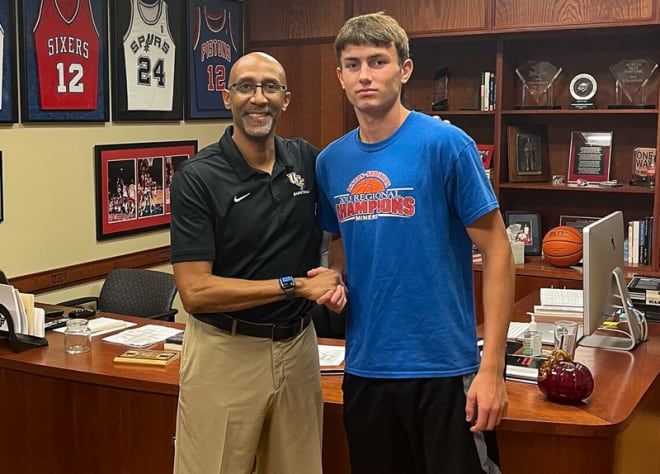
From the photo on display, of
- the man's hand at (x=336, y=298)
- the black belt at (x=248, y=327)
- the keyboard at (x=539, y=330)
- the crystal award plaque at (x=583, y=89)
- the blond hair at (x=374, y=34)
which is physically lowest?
the keyboard at (x=539, y=330)

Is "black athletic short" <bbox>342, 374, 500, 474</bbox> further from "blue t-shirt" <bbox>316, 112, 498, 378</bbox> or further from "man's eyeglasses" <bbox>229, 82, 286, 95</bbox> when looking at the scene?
"man's eyeglasses" <bbox>229, 82, 286, 95</bbox>

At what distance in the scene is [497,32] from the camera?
15.2 feet

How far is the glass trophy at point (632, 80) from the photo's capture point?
461cm

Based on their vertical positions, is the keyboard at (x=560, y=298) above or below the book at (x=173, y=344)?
above

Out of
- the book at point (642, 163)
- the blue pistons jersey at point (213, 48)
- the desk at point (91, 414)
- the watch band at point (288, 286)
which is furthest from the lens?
the blue pistons jersey at point (213, 48)

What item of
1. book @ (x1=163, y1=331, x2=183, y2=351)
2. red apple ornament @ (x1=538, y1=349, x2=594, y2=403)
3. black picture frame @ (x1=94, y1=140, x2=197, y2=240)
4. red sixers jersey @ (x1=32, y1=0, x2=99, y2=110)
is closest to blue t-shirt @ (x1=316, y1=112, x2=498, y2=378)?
red apple ornament @ (x1=538, y1=349, x2=594, y2=403)

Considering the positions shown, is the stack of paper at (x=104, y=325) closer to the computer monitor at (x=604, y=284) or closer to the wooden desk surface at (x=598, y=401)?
the wooden desk surface at (x=598, y=401)

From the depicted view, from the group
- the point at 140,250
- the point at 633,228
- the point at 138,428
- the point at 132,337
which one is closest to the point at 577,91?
the point at 633,228

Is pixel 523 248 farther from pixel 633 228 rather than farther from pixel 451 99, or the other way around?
pixel 451 99

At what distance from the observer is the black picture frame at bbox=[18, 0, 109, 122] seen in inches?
145

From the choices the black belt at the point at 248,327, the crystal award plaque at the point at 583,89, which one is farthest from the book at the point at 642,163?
the black belt at the point at 248,327

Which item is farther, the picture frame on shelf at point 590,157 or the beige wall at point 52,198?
the picture frame on shelf at point 590,157

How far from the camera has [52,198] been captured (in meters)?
3.89

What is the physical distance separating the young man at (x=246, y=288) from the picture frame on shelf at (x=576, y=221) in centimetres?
316
